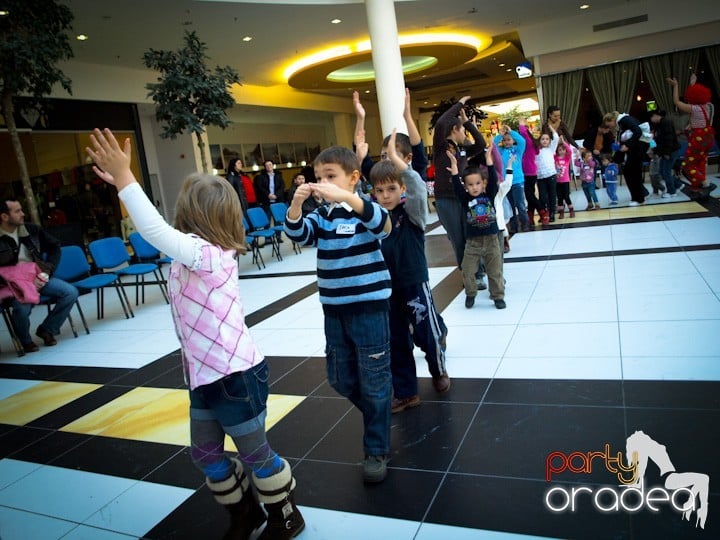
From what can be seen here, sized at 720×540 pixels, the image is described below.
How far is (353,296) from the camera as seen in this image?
2.09 metres

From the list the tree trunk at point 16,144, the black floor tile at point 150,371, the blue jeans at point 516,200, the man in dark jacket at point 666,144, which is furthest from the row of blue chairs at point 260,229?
the man in dark jacket at point 666,144

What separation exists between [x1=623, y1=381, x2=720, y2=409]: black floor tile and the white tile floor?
9cm

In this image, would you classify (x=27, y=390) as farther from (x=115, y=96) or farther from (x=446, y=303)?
(x=115, y=96)

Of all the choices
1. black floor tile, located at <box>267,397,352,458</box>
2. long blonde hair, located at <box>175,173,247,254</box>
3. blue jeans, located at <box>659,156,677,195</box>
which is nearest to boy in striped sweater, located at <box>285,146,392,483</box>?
long blonde hair, located at <box>175,173,247,254</box>

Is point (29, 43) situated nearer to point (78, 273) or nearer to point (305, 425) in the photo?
point (78, 273)

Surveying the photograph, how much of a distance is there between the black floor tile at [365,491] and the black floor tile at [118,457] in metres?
0.80

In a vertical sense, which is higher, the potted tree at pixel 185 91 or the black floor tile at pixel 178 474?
the potted tree at pixel 185 91

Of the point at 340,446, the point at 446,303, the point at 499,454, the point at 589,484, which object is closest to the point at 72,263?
the point at 446,303

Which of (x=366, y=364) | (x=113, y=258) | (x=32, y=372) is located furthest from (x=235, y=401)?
(x=113, y=258)

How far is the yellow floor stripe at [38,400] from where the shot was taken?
354cm

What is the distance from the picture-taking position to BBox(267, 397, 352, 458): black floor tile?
2.59 m

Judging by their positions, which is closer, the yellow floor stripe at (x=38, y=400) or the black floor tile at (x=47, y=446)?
the black floor tile at (x=47, y=446)

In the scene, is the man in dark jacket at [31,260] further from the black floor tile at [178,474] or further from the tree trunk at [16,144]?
the black floor tile at [178,474]

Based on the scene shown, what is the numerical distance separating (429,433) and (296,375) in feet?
4.16
